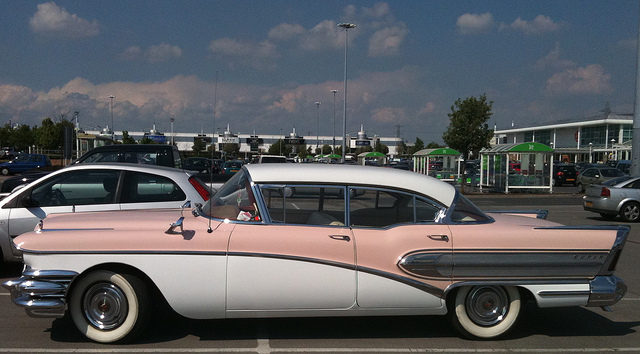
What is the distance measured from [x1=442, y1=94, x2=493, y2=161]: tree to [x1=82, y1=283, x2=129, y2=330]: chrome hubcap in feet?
91.3

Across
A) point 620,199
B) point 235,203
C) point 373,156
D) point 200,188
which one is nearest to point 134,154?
point 200,188

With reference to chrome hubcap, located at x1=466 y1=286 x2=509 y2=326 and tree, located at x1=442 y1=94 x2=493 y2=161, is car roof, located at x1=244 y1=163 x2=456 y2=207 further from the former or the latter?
tree, located at x1=442 y1=94 x2=493 y2=161

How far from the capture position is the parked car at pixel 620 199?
48.8ft

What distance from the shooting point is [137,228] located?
15.4ft

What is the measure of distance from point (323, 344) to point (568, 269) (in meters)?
2.30

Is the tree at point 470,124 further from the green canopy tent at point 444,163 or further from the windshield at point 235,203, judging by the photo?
the windshield at point 235,203

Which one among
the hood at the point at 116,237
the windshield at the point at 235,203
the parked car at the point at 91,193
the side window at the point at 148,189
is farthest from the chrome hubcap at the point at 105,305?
the side window at the point at 148,189

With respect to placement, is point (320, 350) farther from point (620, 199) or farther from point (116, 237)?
point (620, 199)

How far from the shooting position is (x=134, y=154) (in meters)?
11.6

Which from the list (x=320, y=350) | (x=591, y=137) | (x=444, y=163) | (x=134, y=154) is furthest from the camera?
(x=591, y=137)

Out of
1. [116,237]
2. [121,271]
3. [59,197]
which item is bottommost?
[121,271]

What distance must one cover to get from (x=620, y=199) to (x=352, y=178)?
12739mm

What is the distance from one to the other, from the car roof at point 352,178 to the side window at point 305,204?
3.3 inches

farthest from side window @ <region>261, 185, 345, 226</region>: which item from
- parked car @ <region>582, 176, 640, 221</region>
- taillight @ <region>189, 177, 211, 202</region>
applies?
parked car @ <region>582, 176, 640, 221</region>
